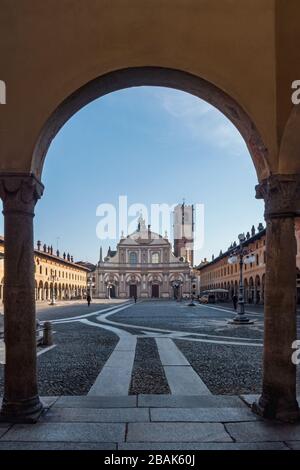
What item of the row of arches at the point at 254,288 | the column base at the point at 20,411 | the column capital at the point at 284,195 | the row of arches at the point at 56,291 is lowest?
the row of arches at the point at 56,291

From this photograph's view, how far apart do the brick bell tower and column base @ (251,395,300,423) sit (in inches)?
4098

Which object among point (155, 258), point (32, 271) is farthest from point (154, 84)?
point (155, 258)

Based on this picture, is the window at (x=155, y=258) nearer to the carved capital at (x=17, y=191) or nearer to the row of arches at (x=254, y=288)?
the row of arches at (x=254, y=288)

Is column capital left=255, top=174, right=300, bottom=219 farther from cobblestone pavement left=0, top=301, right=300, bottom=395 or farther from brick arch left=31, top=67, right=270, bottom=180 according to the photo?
cobblestone pavement left=0, top=301, right=300, bottom=395

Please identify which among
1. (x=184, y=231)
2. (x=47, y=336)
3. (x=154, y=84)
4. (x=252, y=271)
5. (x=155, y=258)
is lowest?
(x=47, y=336)

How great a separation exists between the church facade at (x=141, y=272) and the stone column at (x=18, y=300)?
293ft

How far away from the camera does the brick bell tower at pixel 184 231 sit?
111000mm

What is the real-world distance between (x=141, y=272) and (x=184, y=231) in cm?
2490

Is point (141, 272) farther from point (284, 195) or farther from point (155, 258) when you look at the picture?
point (284, 195)

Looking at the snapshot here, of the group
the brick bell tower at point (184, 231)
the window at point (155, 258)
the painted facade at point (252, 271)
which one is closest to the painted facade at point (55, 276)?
the window at point (155, 258)

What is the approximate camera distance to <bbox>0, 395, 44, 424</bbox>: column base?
4871 millimetres

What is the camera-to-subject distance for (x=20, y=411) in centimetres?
495

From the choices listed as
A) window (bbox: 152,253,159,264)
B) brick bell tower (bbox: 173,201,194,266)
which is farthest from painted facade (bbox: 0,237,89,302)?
brick bell tower (bbox: 173,201,194,266)

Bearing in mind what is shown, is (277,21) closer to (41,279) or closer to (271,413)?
(271,413)
